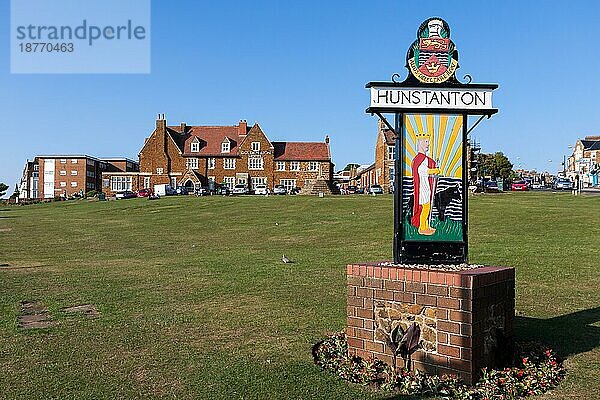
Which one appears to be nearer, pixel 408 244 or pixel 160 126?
pixel 408 244

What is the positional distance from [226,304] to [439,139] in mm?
5464

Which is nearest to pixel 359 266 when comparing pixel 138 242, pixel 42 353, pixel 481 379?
pixel 481 379

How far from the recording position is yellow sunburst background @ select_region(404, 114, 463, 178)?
24.5ft

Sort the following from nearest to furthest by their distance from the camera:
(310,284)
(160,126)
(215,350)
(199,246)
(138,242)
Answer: (215,350) < (310,284) < (199,246) < (138,242) < (160,126)

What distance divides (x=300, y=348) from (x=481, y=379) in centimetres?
244

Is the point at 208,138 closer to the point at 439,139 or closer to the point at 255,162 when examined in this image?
the point at 255,162

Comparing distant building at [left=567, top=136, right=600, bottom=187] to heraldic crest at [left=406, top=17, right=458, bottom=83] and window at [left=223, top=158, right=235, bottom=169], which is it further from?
heraldic crest at [left=406, top=17, right=458, bottom=83]

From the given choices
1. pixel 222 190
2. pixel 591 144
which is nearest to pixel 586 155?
pixel 591 144

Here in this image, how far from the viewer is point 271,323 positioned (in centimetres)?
959

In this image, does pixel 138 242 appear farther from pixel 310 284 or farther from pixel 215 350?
pixel 215 350

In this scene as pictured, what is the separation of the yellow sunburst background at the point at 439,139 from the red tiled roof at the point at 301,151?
253ft

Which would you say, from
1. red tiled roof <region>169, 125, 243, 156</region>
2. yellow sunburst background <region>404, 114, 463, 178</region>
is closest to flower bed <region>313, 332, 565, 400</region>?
yellow sunburst background <region>404, 114, 463, 178</region>

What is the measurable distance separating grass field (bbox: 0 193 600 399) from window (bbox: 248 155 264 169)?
56578mm

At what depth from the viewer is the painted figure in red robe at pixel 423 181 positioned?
7.48 metres
